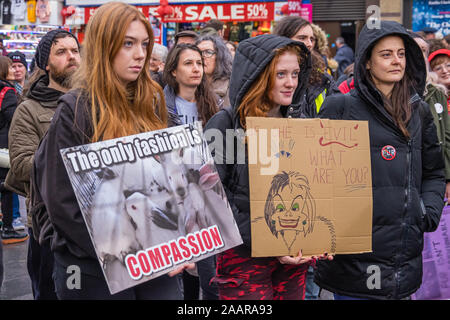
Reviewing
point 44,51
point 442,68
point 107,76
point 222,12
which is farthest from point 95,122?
point 222,12

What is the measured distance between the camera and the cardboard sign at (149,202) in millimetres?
2084

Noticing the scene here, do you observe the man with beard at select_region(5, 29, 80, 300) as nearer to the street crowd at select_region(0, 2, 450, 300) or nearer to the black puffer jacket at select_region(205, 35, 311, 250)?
the street crowd at select_region(0, 2, 450, 300)

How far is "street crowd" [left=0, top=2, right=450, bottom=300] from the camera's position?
2.24 m

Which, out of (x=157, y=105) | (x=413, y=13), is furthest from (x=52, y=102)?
(x=413, y=13)

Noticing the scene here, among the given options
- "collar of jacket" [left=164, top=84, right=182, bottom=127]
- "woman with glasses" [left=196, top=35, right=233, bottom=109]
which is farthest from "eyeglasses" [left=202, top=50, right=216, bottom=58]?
"collar of jacket" [left=164, top=84, right=182, bottom=127]

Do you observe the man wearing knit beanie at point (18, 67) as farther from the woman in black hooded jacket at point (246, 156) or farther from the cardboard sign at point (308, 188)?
the cardboard sign at point (308, 188)

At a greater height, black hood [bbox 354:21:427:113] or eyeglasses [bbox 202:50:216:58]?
eyeglasses [bbox 202:50:216:58]

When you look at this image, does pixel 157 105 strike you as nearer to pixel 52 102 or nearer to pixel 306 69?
pixel 306 69

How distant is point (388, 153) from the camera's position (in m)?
2.76

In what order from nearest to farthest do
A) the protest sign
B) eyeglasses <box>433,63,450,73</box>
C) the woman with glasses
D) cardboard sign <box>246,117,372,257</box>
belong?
cardboard sign <box>246,117,372,257</box> → the protest sign → eyeglasses <box>433,63,450,73</box> → the woman with glasses

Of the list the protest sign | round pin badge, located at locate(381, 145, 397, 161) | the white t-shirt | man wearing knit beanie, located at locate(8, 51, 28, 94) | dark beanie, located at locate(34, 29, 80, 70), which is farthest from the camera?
man wearing knit beanie, located at locate(8, 51, 28, 94)

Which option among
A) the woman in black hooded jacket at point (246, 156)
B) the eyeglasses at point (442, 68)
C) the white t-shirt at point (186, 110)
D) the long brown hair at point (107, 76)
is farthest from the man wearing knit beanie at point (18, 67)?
the long brown hair at point (107, 76)

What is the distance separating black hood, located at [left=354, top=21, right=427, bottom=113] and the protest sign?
1.08 metres

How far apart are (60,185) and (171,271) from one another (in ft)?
1.75
